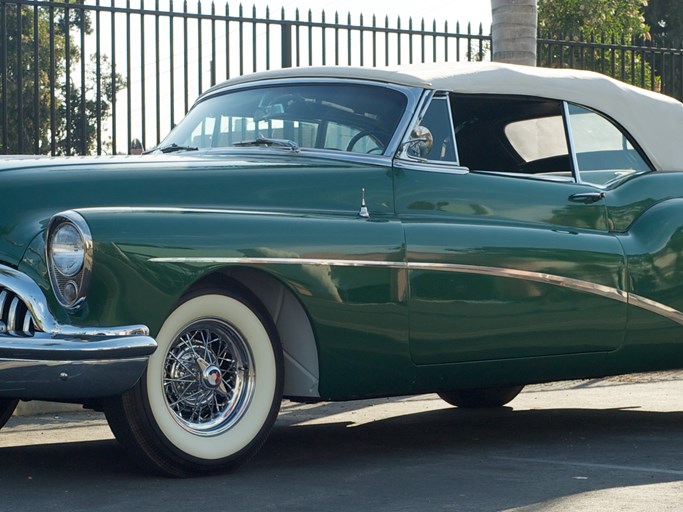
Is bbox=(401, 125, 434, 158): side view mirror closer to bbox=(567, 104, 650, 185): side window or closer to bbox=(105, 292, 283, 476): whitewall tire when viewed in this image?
bbox=(567, 104, 650, 185): side window

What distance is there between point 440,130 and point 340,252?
1.03 meters

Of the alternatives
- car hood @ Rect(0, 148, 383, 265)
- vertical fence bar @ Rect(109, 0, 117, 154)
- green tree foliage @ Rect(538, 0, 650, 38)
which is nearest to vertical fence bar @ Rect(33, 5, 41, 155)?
vertical fence bar @ Rect(109, 0, 117, 154)

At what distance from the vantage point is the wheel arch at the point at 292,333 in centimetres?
538

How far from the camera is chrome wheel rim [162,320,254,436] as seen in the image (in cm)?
506

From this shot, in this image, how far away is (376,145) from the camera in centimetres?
594

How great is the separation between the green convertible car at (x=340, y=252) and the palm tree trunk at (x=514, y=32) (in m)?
3.84

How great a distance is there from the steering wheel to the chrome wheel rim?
3.91 ft

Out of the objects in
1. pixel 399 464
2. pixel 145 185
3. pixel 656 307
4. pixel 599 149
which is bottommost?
pixel 399 464

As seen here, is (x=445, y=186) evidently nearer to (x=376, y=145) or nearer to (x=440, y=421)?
(x=376, y=145)

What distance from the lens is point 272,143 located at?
6.06 metres

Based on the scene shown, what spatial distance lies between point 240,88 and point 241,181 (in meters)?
1.33

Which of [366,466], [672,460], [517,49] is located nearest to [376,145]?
[366,466]

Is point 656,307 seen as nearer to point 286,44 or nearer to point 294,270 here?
point 294,270

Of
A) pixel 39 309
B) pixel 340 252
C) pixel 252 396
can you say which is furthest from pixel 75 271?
pixel 340 252
